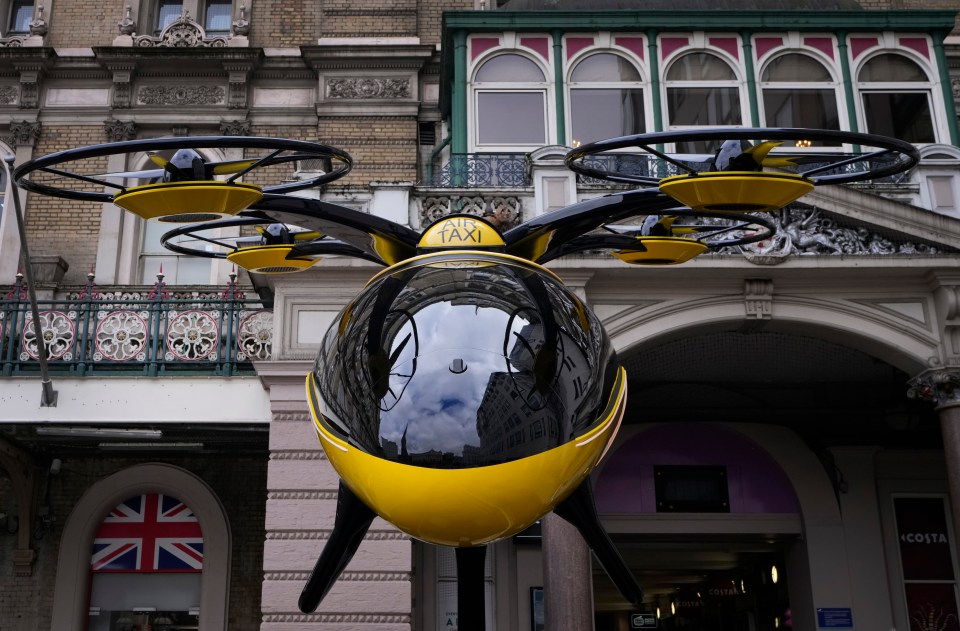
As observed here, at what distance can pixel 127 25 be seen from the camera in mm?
16172

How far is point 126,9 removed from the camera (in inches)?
645

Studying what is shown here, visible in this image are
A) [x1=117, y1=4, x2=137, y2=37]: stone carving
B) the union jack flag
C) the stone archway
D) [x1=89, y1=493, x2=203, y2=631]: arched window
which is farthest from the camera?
[x1=117, y1=4, x2=137, y2=37]: stone carving

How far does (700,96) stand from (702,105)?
0.12 meters

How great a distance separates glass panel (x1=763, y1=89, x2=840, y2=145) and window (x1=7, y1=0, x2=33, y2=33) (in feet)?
39.5

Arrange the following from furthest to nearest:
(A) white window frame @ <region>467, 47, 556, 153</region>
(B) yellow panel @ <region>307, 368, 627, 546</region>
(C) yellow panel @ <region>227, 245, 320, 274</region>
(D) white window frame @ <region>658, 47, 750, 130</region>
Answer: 1. (D) white window frame @ <region>658, 47, 750, 130</region>
2. (A) white window frame @ <region>467, 47, 556, 153</region>
3. (C) yellow panel @ <region>227, 245, 320, 274</region>
4. (B) yellow panel @ <region>307, 368, 627, 546</region>

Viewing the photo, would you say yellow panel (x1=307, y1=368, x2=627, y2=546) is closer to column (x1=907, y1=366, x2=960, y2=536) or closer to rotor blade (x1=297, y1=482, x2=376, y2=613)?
rotor blade (x1=297, y1=482, x2=376, y2=613)

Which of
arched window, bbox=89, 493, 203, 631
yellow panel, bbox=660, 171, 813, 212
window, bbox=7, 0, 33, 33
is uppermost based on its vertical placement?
window, bbox=7, 0, 33, 33

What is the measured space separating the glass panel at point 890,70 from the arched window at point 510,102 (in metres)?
4.20

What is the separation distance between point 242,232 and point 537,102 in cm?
402

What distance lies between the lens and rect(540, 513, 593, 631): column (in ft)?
29.5

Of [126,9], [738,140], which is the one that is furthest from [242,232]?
[738,140]

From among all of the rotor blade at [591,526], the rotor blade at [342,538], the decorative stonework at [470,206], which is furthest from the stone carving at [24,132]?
the rotor blade at [591,526]

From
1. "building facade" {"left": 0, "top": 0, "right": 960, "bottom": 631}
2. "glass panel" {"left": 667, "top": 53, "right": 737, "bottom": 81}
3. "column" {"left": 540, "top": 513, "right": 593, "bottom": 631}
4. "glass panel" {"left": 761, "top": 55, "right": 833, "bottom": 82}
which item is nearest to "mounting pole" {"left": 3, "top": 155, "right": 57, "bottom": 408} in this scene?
"building facade" {"left": 0, "top": 0, "right": 960, "bottom": 631}

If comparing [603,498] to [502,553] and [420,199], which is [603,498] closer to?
[502,553]
